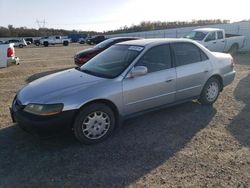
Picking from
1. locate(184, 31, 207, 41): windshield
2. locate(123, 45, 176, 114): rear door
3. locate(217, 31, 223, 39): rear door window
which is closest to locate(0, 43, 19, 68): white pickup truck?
locate(123, 45, 176, 114): rear door

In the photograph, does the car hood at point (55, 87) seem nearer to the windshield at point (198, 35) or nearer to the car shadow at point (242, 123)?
the car shadow at point (242, 123)

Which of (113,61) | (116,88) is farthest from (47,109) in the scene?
(113,61)

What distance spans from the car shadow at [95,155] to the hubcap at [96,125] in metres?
0.17

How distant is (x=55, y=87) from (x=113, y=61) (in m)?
1.28

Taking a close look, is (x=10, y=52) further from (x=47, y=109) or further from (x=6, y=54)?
(x=47, y=109)

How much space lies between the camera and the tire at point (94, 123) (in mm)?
3854

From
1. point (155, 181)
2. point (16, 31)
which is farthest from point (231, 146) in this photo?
point (16, 31)

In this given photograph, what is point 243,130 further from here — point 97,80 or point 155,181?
point 97,80

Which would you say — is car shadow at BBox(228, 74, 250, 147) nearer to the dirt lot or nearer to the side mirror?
the dirt lot

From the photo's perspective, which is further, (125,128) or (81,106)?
(125,128)

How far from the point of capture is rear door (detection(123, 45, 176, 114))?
14.1 feet

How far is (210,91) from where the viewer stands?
18.6 feet

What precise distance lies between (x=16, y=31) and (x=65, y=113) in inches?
3240

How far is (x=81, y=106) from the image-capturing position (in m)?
3.79
